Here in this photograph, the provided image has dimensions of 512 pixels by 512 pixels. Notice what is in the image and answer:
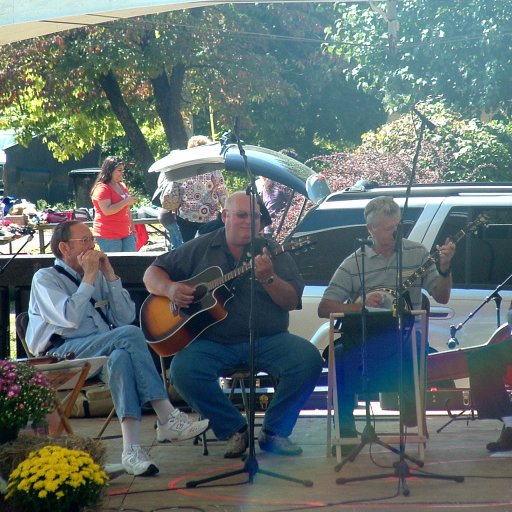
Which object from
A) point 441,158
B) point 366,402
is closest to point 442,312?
point 366,402

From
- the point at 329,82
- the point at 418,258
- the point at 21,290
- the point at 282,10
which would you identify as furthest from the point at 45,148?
the point at 418,258

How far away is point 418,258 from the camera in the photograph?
6871mm

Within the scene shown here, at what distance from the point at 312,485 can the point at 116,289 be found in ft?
6.24

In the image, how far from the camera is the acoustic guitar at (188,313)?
6.58 meters

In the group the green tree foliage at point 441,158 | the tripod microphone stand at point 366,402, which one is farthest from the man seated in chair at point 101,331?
the green tree foliage at point 441,158

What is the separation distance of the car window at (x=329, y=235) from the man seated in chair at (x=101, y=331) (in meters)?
1.69

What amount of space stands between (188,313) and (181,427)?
71 cm

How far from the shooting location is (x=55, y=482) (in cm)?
495

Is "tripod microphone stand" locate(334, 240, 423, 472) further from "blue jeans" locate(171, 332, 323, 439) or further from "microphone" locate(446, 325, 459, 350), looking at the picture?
"microphone" locate(446, 325, 459, 350)

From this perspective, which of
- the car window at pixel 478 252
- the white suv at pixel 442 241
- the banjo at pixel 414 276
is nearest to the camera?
the banjo at pixel 414 276

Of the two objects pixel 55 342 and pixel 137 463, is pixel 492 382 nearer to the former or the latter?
pixel 137 463

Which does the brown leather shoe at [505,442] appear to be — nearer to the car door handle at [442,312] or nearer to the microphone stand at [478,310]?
the microphone stand at [478,310]

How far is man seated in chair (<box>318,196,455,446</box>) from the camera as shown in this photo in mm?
6660

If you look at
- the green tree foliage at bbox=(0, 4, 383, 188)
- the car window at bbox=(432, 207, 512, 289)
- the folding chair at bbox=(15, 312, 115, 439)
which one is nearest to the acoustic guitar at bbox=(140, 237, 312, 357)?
the folding chair at bbox=(15, 312, 115, 439)
